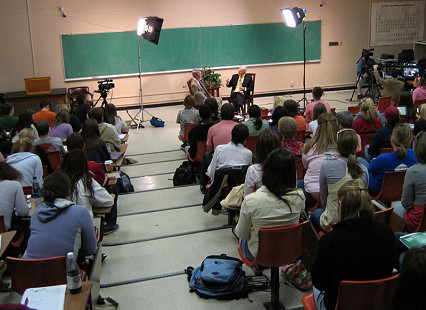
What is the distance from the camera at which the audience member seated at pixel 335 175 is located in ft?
11.7

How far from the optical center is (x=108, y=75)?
485 inches

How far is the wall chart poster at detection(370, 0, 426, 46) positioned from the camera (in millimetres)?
14117

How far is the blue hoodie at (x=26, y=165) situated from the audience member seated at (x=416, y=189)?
10.7 feet

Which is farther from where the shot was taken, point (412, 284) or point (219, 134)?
point (219, 134)

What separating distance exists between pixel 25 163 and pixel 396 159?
3.38m

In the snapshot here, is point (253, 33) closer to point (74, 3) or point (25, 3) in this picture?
point (74, 3)

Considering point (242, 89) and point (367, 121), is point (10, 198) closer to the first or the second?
point (367, 121)

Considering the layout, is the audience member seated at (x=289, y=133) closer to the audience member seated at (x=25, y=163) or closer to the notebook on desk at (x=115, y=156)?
the notebook on desk at (x=115, y=156)

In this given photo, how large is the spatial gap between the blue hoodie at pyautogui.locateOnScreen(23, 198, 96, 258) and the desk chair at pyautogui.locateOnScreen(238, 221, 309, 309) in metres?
1.17

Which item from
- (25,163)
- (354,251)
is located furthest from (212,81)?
(354,251)

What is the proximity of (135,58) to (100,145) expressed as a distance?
7.62 metres

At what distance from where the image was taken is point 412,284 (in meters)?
1.73

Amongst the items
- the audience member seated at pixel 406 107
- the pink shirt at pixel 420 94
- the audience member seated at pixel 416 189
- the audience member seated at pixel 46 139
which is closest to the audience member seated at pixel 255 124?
the audience member seated at pixel 406 107

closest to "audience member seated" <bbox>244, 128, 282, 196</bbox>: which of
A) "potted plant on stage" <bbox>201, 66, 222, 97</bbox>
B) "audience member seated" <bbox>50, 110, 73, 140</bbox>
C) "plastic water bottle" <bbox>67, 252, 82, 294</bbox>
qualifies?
"plastic water bottle" <bbox>67, 252, 82, 294</bbox>
